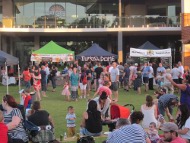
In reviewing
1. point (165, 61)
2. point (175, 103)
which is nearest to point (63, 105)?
point (175, 103)

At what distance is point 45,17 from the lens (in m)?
33.3

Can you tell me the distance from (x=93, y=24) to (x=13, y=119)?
26169mm

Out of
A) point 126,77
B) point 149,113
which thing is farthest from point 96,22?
point 149,113

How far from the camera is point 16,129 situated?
7355mm

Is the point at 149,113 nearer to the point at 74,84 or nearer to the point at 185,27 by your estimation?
the point at 74,84

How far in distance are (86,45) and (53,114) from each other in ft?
82.0

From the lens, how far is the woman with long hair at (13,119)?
704 centimetres

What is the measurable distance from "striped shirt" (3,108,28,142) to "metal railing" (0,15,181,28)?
2566cm

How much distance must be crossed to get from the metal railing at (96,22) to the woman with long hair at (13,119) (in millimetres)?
25715

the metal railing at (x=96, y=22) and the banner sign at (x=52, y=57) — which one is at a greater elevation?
the metal railing at (x=96, y=22)

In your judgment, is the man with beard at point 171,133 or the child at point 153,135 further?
the child at point 153,135

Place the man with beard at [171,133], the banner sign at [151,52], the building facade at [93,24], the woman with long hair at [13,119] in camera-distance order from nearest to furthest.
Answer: the man with beard at [171,133] → the woman with long hair at [13,119] → the banner sign at [151,52] → the building facade at [93,24]

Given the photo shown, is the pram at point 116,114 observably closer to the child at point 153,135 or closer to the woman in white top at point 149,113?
the woman in white top at point 149,113

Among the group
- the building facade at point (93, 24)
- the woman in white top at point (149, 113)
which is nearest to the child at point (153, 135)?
the woman in white top at point (149, 113)
